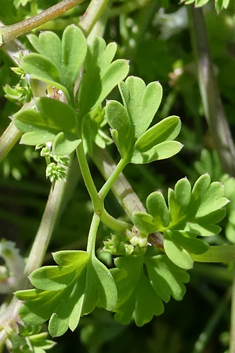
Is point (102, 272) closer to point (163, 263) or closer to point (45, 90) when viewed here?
point (163, 263)

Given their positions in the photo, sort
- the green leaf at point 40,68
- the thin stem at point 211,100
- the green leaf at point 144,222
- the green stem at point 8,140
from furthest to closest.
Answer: the thin stem at point 211,100, the green stem at point 8,140, the green leaf at point 144,222, the green leaf at point 40,68

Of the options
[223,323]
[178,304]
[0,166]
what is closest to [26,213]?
[0,166]

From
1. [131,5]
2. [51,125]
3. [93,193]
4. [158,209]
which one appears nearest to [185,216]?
[158,209]

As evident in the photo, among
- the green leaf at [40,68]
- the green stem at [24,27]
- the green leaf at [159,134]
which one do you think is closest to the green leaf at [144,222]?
the green leaf at [159,134]

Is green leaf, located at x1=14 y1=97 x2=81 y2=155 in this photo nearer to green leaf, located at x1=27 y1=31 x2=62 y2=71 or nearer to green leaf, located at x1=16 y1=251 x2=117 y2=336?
green leaf, located at x1=27 y1=31 x2=62 y2=71

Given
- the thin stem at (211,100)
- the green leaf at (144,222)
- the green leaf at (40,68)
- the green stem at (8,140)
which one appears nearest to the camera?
the green leaf at (40,68)

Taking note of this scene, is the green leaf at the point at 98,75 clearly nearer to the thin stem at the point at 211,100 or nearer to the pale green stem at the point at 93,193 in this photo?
the pale green stem at the point at 93,193

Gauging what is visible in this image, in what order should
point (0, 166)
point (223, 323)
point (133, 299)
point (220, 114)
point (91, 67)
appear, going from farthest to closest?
point (223, 323), point (0, 166), point (220, 114), point (133, 299), point (91, 67)

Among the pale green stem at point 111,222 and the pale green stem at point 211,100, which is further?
the pale green stem at point 211,100
